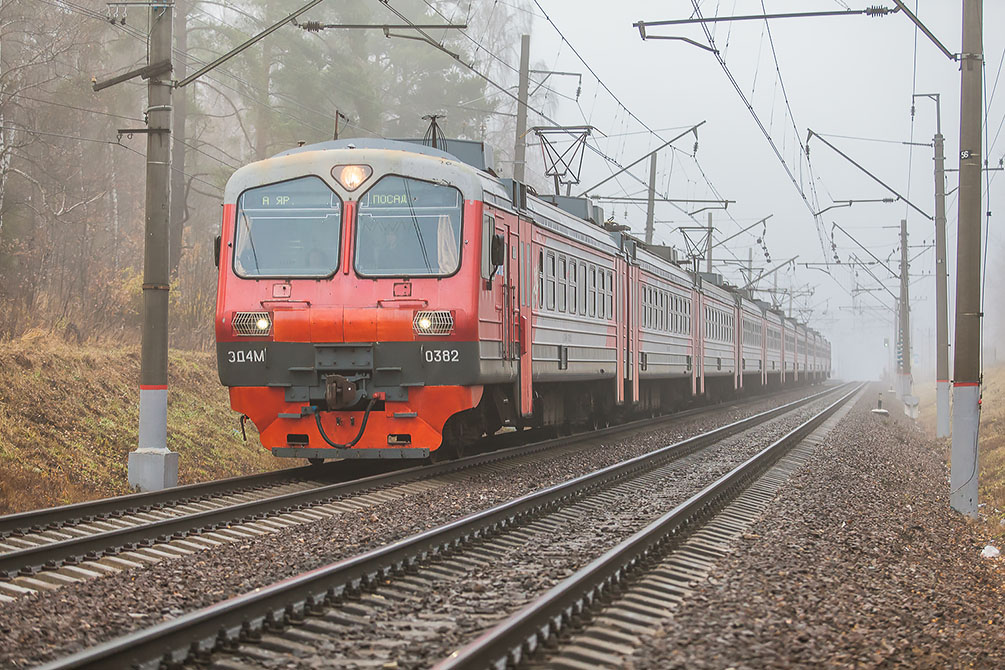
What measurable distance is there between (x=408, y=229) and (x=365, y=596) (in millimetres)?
5783

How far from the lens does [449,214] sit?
37.2 feet

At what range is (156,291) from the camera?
1091 centimetres

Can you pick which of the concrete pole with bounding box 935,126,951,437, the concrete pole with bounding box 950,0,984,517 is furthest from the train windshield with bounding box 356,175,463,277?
the concrete pole with bounding box 935,126,951,437

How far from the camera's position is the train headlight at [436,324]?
36.3 feet

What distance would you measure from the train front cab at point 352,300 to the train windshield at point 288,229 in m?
0.01

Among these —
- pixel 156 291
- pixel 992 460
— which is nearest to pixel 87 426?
pixel 156 291

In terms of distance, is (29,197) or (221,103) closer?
(29,197)

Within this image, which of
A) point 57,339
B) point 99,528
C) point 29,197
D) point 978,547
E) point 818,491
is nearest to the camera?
point 99,528

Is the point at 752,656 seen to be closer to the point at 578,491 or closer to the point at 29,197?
the point at 578,491

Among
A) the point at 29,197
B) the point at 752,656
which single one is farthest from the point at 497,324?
the point at 29,197

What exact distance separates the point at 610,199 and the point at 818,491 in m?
16.8

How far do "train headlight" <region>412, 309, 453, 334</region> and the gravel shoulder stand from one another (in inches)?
139

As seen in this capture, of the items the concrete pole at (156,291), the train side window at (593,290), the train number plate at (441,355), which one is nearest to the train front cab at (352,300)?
the train number plate at (441,355)

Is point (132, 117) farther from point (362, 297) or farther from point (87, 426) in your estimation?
point (362, 297)
